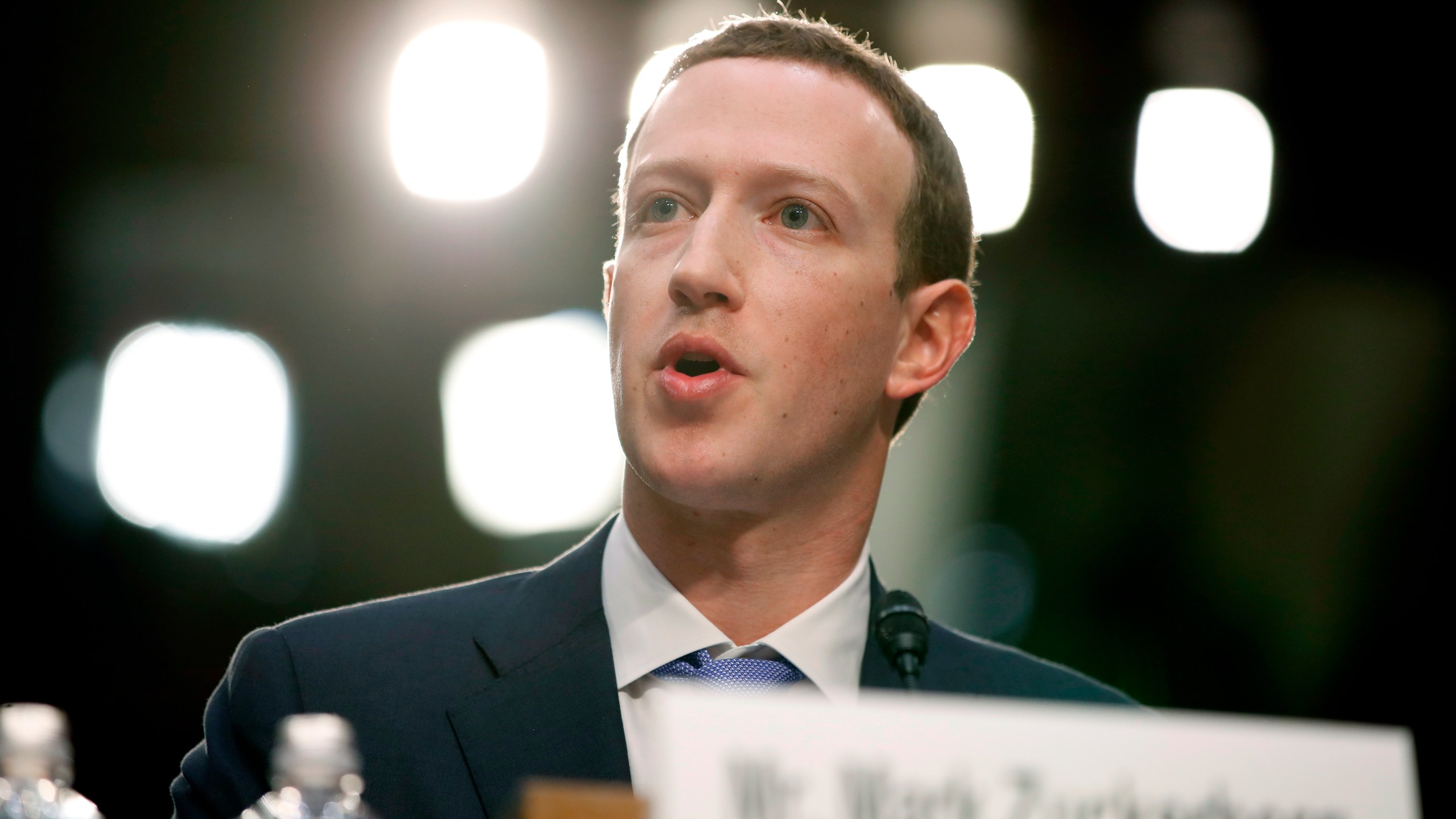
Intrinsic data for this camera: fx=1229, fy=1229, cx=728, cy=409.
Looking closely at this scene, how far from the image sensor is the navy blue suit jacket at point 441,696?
1.60 meters

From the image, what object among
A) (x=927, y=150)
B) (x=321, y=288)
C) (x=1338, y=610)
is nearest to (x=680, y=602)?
(x=927, y=150)

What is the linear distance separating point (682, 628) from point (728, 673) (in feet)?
0.31

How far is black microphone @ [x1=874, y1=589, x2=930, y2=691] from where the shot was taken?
153cm

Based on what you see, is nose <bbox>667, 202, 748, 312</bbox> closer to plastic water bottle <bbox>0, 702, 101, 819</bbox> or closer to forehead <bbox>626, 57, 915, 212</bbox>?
forehead <bbox>626, 57, 915, 212</bbox>

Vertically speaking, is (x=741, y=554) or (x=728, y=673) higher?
(x=741, y=554)

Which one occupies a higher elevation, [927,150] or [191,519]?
[927,150]

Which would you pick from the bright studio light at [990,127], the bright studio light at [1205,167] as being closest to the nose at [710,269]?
the bright studio light at [990,127]

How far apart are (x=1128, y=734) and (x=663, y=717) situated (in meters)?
0.35

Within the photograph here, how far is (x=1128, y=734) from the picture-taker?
910 mm

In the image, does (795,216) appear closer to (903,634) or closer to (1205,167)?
(903,634)

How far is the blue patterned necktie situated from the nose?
0.49 m

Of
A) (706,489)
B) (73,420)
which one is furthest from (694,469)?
(73,420)

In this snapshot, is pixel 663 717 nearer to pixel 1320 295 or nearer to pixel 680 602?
pixel 680 602

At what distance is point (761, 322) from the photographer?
1.73 metres
